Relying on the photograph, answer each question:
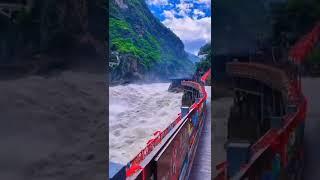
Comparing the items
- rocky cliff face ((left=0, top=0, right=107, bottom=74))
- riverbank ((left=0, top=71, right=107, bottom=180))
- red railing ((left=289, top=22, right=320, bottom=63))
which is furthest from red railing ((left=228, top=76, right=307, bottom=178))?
rocky cliff face ((left=0, top=0, right=107, bottom=74))

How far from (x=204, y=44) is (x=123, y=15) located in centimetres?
62

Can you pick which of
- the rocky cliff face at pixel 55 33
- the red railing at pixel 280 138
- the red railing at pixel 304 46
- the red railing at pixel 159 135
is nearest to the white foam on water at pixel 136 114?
the red railing at pixel 159 135

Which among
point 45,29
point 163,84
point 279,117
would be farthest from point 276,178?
point 45,29

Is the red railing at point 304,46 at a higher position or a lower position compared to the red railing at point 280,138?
higher

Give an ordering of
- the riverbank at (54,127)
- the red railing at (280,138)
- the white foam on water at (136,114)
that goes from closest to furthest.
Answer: the red railing at (280,138)
the riverbank at (54,127)
the white foam on water at (136,114)

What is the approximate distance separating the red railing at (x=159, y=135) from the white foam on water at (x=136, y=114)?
31 millimetres

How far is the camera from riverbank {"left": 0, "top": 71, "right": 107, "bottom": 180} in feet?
7.93

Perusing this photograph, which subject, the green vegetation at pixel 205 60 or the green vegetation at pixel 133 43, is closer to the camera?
the green vegetation at pixel 205 60

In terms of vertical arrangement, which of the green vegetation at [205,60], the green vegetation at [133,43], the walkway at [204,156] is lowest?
the walkway at [204,156]

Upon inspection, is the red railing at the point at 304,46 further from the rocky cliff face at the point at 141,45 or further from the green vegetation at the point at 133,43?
the green vegetation at the point at 133,43

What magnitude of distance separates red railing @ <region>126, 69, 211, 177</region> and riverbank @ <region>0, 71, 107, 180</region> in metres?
0.22

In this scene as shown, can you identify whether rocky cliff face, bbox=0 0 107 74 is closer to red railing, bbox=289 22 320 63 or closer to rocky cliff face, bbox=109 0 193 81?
rocky cliff face, bbox=109 0 193 81

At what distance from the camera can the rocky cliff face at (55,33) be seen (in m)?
2.44

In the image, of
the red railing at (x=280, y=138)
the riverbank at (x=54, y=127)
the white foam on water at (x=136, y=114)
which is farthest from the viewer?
the white foam on water at (x=136, y=114)
